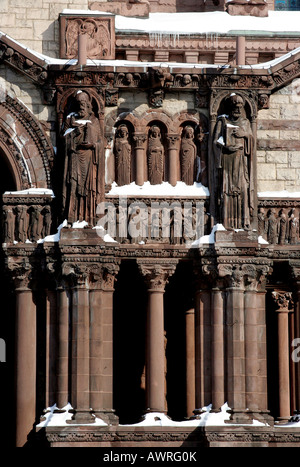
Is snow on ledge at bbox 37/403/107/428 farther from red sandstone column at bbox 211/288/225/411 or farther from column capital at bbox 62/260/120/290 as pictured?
column capital at bbox 62/260/120/290

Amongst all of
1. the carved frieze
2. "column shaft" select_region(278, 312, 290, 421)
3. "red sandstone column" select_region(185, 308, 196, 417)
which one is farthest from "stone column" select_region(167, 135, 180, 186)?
"column shaft" select_region(278, 312, 290, 421)

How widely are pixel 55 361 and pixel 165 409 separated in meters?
3.06

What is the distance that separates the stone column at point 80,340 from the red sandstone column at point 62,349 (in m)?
0.19

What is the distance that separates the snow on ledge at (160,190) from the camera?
1834 inches

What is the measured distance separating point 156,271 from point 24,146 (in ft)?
15.2

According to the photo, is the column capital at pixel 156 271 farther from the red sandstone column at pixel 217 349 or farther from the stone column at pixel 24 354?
the stone column at pixel 24 354

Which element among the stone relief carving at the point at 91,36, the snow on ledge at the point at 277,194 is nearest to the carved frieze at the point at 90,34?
the stone relief carving at the point at 91,36

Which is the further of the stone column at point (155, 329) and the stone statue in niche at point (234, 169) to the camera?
the stone statue in niche at point (234, 169)

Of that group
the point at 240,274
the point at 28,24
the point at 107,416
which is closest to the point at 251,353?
the point at 240,274

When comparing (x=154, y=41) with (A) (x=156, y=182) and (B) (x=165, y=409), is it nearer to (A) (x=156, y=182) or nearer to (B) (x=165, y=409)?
(A) (x=156, y=182)

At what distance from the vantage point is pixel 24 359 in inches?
1817

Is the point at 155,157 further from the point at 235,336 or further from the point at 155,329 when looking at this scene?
the point at 235,336

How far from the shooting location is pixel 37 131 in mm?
46688
